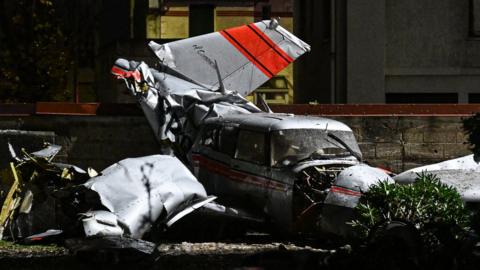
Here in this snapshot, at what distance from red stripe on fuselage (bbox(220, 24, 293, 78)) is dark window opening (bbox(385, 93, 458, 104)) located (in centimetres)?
600

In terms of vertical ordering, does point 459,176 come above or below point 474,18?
below

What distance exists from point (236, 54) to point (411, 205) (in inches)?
258

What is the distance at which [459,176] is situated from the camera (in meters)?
12.5

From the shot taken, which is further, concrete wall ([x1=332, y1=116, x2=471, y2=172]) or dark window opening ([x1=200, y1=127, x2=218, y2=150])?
concrete wall ([x1=332, y1=116, x2=471, y2=172])

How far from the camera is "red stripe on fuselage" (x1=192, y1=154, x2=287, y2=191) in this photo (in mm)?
12617

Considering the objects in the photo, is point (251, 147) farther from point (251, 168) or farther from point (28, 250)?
point (28, 250)

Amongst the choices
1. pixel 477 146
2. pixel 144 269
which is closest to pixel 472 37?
pixel 144 269

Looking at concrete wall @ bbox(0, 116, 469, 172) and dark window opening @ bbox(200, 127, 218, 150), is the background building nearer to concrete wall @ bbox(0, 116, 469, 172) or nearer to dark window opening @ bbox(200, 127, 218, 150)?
concrete wall @ bbox(0, 116, 469, 172)

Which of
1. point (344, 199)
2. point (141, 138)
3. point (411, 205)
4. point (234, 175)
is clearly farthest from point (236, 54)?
Answer: point (411, 205)

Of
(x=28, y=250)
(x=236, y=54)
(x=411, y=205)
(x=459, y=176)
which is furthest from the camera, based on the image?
(x=236, y=54)

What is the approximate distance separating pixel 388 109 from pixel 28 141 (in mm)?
5931

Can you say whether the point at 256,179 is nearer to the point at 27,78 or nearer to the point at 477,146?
the point at 477,146

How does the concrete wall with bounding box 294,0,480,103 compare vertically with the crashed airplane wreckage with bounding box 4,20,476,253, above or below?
above

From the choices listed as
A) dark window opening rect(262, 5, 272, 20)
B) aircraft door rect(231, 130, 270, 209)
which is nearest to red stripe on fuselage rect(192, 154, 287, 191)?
aircraft door rect(231, 130, 270, 209)
